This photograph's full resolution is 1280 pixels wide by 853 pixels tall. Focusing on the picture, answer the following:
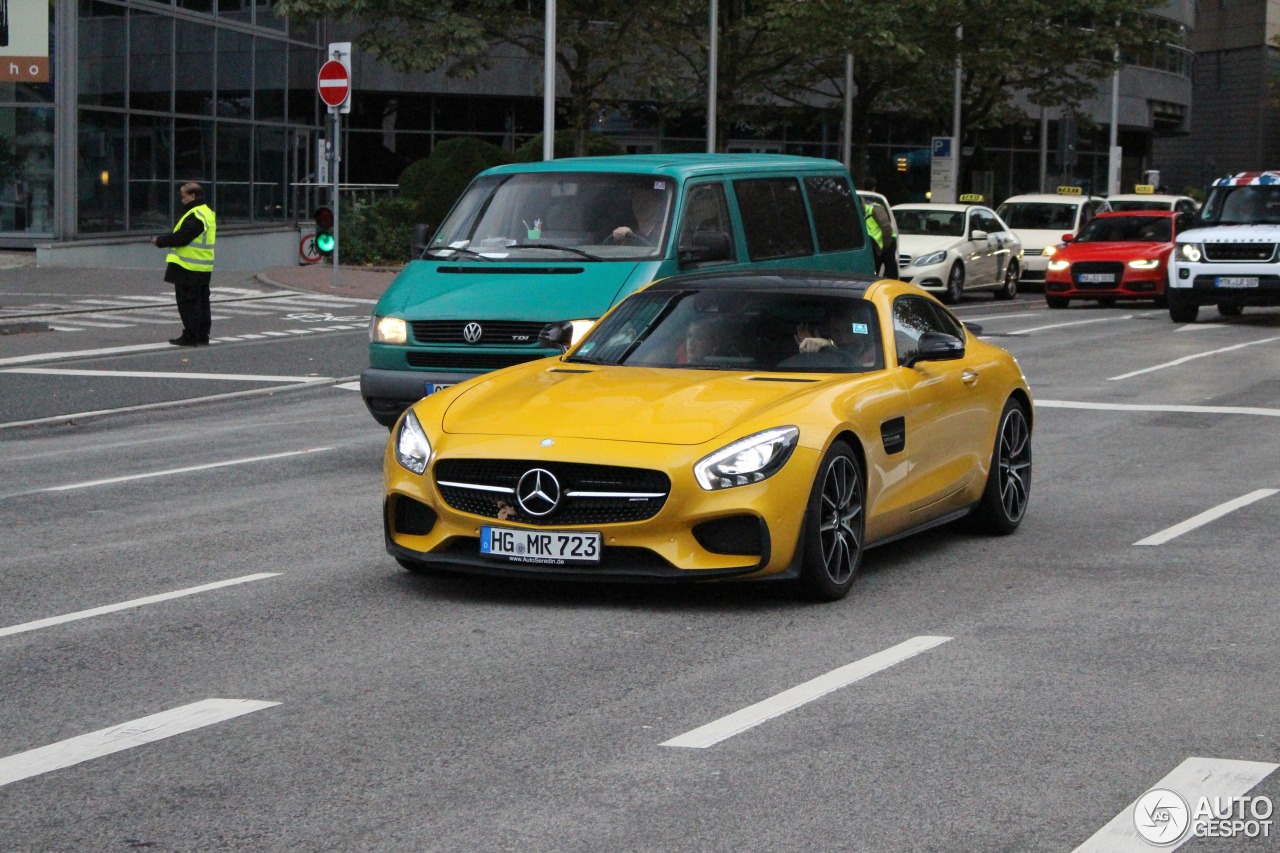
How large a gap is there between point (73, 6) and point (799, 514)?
2792 cm

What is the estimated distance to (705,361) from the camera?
30.1 ft

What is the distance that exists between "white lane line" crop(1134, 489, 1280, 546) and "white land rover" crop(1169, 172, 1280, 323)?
16778 mm

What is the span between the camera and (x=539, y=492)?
26.2 ft

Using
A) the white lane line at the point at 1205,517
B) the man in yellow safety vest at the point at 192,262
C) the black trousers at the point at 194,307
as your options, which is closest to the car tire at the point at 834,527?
the white lane line at the point at 1205,517

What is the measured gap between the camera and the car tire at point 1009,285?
35.7 metres

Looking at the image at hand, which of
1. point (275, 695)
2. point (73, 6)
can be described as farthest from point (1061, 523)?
point (73, 6)

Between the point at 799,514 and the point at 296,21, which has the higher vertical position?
the point at 296,21

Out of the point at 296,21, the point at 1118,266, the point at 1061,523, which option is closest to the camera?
the point at 1061,523

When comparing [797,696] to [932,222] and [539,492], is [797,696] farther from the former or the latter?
[932,222]

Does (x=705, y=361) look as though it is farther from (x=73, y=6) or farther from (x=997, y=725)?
(x=73, y=6)

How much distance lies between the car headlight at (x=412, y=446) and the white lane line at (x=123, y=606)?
89 cm

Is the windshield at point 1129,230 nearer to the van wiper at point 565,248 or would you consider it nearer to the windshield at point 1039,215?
the windshield at point 1039,215

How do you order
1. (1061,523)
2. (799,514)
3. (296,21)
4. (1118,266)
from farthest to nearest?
1. (296,21)
2. (1118,266)
3. (1061,523)
4. (799,514)

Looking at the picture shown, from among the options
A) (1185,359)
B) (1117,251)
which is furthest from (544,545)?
(1117,251)
